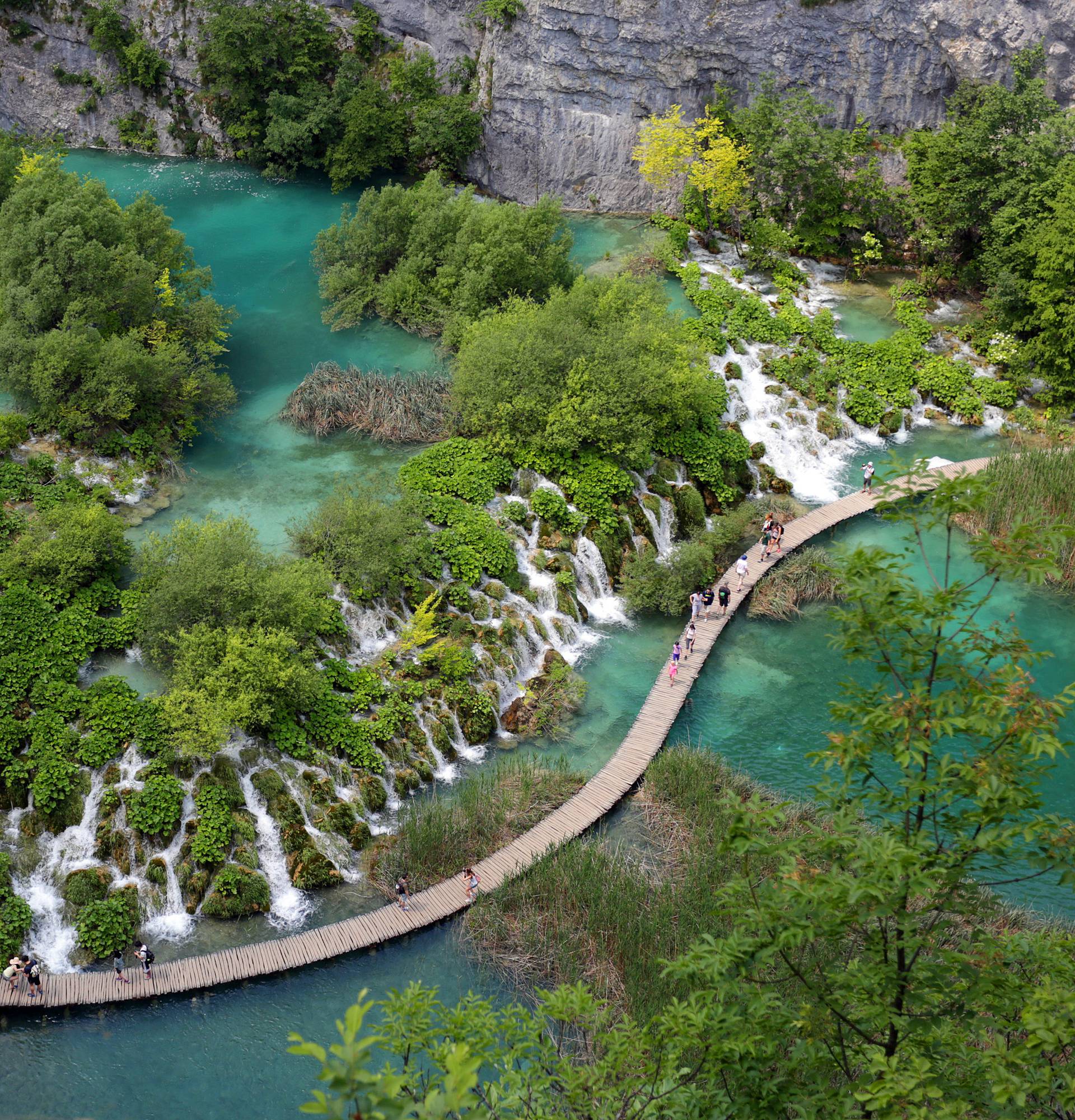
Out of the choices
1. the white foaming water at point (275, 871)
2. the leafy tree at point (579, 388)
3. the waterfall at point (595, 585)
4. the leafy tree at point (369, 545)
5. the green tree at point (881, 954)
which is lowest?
the white foaming water at point (275, 871)

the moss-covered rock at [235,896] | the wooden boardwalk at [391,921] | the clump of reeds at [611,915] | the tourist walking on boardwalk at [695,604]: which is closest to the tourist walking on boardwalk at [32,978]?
the wooden boardwalk at [391,921]

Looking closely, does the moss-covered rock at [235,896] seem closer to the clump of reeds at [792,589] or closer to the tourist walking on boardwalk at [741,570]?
the clump of reeds at [792,589]

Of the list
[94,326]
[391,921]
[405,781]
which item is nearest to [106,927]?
[391,921]

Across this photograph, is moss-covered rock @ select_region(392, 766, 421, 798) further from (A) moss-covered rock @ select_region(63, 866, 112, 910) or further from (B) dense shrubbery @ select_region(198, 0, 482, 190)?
(B) dense shrubbery @ select_region(198, 0, 482, 190)

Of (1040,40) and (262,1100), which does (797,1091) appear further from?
(1040,40)

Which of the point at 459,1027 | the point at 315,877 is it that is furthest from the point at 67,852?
the point at 459,1027

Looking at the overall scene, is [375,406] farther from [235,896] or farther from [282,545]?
[235,896]
